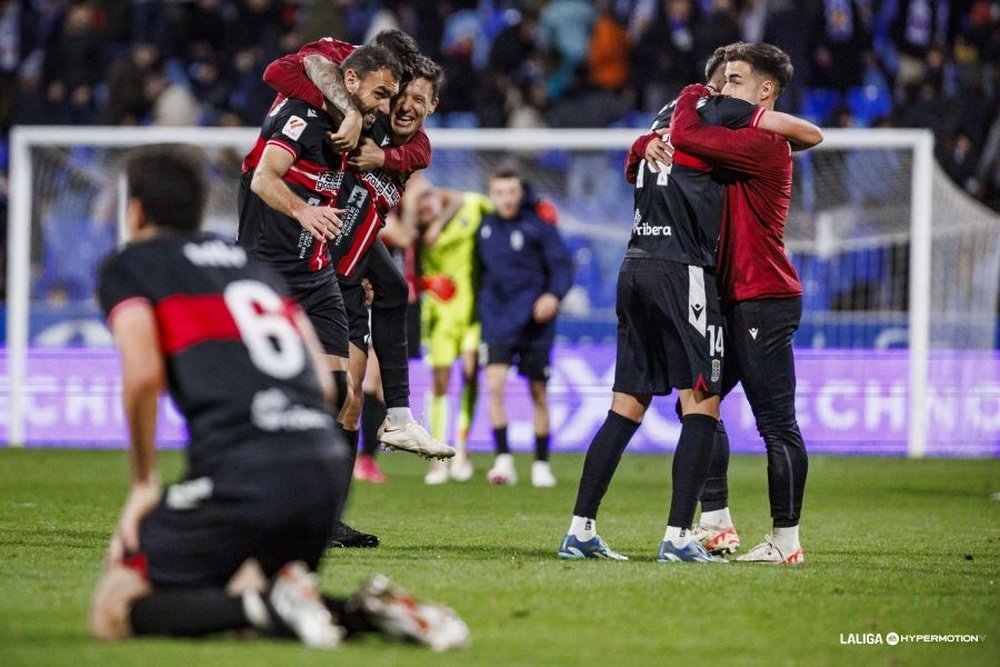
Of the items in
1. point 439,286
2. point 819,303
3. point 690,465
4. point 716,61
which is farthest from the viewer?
point 819,303

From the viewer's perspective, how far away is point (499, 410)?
13.1 m

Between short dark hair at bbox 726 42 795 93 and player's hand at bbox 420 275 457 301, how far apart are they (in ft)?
20.5

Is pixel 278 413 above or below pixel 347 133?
below

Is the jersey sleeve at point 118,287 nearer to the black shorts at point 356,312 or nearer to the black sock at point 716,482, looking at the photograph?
the black shorts at point 356,312

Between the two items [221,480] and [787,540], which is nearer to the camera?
[221,480]

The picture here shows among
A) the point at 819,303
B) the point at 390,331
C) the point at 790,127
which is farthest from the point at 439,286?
the point at 790,127

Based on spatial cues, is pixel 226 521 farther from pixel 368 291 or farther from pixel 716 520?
pixel 368 291

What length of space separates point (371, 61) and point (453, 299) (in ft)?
20.4

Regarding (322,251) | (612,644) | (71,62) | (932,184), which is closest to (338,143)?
(322,251)

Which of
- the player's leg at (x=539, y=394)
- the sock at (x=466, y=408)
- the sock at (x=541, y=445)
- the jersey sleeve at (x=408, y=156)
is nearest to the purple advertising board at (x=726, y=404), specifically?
the sock at (x=466, y=408)

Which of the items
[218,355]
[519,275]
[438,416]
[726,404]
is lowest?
[726,404]

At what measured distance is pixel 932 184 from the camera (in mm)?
16375

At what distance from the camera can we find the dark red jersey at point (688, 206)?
7246mm

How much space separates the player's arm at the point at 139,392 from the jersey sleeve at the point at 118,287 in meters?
0.01
